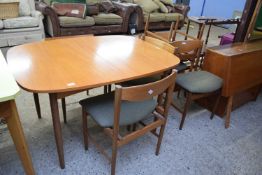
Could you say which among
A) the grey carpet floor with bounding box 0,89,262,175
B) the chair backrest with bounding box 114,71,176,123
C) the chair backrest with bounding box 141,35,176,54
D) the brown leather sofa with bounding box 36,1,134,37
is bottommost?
the grey carpet floor with bounding box 0,89,262,175

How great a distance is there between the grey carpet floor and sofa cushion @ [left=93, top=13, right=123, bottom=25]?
2.48m

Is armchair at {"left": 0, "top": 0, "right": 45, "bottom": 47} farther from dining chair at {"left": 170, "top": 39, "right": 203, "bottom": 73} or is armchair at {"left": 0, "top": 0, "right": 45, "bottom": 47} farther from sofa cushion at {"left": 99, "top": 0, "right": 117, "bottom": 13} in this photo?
dining chair at {"left": 170, "top": 39, "right": 203, "bottom": 73}

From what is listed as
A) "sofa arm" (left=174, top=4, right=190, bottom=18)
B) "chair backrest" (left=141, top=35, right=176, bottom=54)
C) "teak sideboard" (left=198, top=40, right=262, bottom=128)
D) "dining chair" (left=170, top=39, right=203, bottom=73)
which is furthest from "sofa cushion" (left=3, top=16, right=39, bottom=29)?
"sofa arm" (left=174, top=4, right=190, bottom=18)

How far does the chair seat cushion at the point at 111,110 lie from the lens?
1326 millimetres

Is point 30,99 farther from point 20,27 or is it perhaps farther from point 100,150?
point 20,27

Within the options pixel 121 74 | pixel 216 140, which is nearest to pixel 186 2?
pixel 216 140

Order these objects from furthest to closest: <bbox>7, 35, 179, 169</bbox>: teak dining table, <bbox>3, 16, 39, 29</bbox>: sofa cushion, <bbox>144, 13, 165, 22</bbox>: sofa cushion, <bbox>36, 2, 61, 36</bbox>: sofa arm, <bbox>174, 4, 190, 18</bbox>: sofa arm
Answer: <bbox>174, 4, 190, 18</bbox>: sofa arm → <bbox>144, 13, 165, 22</bbox>: sofa cushion → <bbox>36, 2, 61, 36</bbox>: sofa arm → <bbox>3, 16, 39, 29</bbox>: sofa cushion → <bbox>7, 35, 179, 169</bbox>: teak dining table

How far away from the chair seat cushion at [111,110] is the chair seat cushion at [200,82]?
48 centimetres

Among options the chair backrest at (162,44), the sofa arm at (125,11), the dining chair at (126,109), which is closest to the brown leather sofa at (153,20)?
the sofa arm at (125,11)

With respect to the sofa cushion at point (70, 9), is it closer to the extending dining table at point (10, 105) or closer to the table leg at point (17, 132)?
the extending dining table at point (10, 105)

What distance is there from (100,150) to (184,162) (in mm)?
661

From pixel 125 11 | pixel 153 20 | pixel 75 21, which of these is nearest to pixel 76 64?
pixel 75 21

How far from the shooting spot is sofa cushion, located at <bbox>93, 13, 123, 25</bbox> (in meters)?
4.18

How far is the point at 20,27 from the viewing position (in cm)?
349
